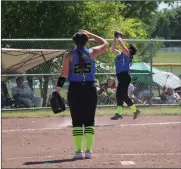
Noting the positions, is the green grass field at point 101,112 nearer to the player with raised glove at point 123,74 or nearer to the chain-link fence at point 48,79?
the chain-link fence at point 48,79

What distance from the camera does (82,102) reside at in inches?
320

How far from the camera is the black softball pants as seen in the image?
8133mm

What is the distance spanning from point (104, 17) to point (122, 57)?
9.51 m

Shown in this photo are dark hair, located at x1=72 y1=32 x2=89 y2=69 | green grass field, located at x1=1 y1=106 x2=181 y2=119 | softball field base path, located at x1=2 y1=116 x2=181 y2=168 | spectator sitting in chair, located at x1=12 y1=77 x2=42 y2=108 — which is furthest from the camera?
spectator sitting in chair, located at x1=12 y1=77 x2=42 y2=108

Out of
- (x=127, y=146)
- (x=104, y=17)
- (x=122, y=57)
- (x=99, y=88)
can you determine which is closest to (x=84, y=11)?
(x=104, y=17)

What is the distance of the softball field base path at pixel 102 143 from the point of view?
774 centimetres

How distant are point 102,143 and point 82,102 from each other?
2.05 meters

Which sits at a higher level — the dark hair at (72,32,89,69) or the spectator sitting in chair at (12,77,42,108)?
the dark hair at (72,32,89,69)

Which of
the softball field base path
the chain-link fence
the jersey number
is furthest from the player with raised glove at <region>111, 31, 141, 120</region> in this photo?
the jersey number

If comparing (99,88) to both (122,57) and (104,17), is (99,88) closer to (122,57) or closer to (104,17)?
(122,57)

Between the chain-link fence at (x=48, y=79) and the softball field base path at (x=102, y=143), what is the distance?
2333 mm

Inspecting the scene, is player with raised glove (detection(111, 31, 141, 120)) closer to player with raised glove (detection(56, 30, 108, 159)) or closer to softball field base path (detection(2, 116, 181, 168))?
softball field base path (detection(2, 116, 181, 168))

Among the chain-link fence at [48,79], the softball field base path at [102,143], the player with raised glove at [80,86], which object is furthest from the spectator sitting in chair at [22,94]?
the player with raised glove at [80,86]

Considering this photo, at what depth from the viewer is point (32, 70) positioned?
1683 cm
